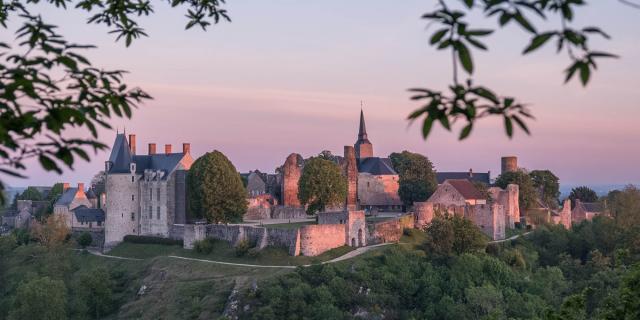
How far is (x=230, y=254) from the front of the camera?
48250 millimetres

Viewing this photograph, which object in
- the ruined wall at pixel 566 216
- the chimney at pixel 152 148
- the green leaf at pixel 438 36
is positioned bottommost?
the ruined wall at pixel 566 216

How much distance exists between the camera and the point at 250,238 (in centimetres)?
4869

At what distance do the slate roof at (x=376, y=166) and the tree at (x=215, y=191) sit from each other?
635 inches

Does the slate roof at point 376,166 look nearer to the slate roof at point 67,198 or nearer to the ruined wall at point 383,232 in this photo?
the ruined wall at point 383,232

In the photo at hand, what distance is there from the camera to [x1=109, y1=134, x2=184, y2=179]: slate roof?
5736 centimetres

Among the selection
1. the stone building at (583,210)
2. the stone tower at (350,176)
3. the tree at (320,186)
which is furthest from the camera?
the stone building at (583,210)

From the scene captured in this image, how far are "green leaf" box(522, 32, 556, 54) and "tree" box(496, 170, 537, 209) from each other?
5865 centimetres

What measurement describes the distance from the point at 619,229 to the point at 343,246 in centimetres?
1796

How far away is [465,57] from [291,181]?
58216 mm

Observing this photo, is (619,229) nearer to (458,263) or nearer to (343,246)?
(458,263)

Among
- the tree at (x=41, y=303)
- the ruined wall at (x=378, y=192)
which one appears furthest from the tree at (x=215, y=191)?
the ruined wall at (x=378, y=192)

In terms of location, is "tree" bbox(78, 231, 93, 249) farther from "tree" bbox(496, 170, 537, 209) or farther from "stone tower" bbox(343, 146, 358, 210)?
"tree" bbox(496, 170, 537, 209)

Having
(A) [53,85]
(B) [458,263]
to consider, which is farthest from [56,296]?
(A) [53,85]

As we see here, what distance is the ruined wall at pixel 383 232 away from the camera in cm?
4897
